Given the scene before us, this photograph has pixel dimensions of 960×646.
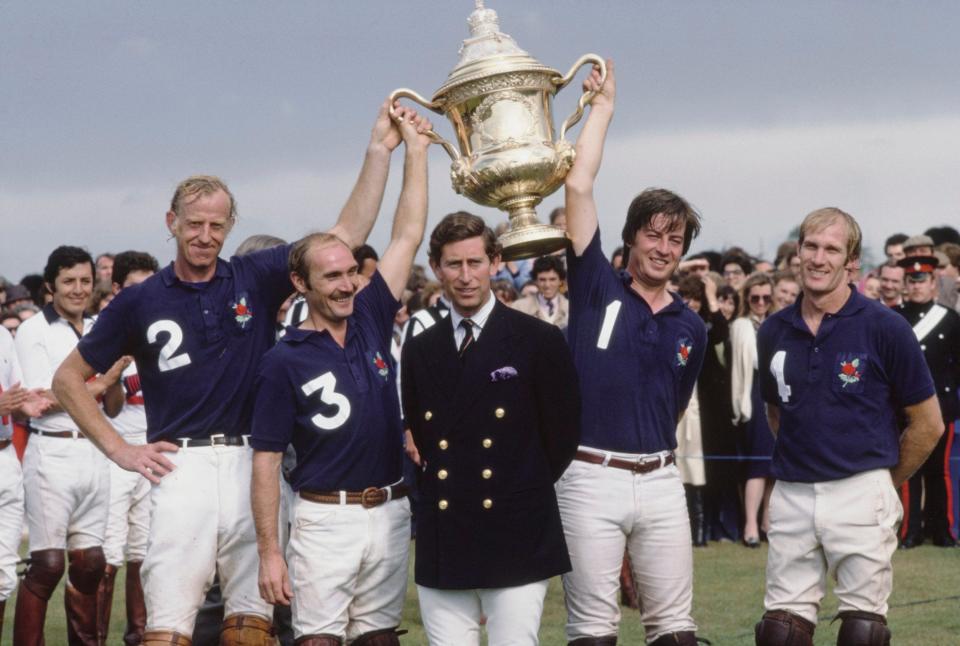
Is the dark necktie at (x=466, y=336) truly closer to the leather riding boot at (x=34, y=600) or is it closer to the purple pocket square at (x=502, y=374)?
the purple pocket square at (x=502, y=374)

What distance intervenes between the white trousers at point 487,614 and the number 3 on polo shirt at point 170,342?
1397 millimetres

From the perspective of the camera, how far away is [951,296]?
1338cm

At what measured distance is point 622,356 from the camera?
233 inches

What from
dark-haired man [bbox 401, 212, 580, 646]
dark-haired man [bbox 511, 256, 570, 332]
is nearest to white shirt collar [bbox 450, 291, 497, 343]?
dark-haired man [bbox 401, 212, 580, 646]

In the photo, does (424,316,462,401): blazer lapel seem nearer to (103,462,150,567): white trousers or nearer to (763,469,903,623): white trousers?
(763,469,903,623): white trousers

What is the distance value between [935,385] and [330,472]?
7302mm

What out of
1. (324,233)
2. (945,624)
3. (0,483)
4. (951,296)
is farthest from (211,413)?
(951,296)

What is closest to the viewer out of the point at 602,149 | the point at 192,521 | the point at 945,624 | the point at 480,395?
the point at 480,395

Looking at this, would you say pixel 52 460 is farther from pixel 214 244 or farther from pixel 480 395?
pixel 480 395

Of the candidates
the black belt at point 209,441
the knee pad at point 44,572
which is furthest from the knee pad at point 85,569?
the black belt at point 209,441

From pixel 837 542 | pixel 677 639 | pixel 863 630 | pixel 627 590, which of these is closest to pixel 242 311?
pixel 677 639

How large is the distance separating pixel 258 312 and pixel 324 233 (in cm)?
51

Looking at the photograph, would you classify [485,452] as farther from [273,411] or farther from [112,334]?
[112,334]

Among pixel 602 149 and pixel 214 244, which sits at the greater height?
pixel 602 149
